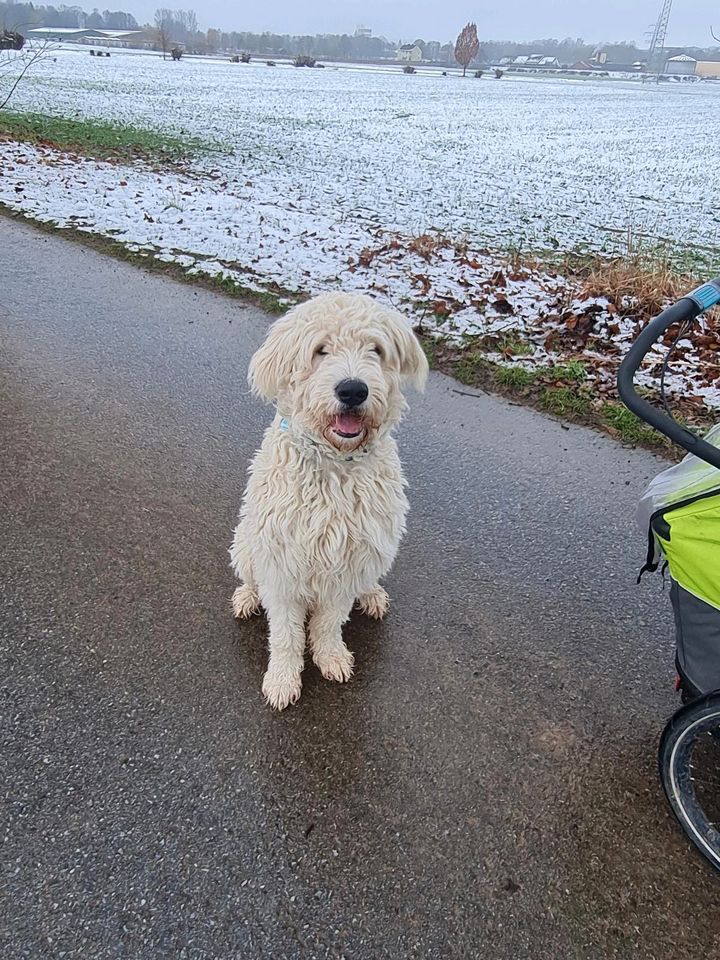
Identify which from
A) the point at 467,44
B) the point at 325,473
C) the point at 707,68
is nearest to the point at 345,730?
the point at 325,473

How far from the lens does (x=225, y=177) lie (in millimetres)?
12344

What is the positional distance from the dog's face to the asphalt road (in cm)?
120

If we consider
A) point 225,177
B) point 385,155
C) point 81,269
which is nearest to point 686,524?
point 81,269

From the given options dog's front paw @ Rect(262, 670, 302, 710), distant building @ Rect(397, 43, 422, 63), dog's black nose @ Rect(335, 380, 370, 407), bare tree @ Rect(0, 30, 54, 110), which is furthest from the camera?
distant building @ Rect(397, 43, 422, 63)

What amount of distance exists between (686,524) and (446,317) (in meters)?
4.65

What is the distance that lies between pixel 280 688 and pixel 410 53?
141350mm

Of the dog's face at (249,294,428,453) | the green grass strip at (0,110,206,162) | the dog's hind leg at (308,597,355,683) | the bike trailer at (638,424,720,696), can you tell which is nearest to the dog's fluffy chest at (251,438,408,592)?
the dog's face at (249,294,428,453)

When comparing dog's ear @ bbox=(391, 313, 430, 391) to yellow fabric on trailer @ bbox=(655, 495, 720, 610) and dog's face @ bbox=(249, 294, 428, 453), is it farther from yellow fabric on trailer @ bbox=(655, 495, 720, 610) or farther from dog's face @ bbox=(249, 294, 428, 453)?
yellow fabric on trailer @ bbox=(655, 495, 720, 610)

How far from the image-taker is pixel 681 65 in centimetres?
10575

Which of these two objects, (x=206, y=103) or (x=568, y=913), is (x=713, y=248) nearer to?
(x=568, y=913)

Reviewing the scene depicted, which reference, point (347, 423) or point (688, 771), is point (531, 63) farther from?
point (688, 771)

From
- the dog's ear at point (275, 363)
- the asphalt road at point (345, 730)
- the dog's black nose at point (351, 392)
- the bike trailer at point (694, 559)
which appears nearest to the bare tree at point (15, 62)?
the asphalt road at point (345, 730)

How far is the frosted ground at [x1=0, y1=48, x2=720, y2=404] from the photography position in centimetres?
726

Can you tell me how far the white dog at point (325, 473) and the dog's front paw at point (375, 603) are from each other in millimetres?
290
